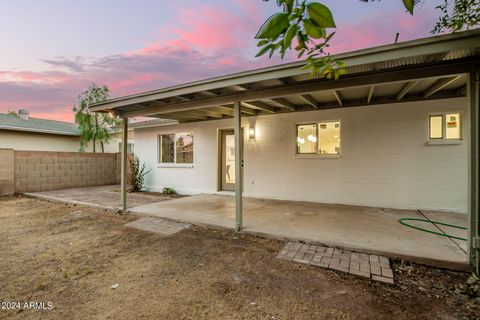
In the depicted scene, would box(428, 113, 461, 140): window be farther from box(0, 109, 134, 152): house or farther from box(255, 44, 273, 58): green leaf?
box(0, 109, 134, 152): house

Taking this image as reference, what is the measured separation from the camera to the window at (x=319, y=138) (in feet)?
20.4

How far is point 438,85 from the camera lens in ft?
14.0

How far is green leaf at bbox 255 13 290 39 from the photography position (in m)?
0.82

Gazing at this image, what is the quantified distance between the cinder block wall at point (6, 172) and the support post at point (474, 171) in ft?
40.0

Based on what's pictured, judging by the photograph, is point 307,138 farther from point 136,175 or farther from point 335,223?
point 136,175

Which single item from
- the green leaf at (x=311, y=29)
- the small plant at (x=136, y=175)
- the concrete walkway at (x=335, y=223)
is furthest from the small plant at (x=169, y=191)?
the green leaf at (x=311, y=29)

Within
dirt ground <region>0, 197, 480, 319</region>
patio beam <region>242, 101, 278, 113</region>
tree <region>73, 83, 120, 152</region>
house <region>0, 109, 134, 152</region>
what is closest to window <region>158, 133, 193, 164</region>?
house <region>0, 109, 134, 152</region>

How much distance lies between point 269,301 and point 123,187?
16.1 ft

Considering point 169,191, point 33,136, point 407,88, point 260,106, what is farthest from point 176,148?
point 33,136

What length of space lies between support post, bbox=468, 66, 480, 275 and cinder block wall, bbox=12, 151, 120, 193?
12166mm

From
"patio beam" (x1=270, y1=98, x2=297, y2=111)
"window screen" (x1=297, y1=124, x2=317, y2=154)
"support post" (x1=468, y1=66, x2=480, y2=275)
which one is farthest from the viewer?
"window screen" (x1=297, y1=124, x2=317, y2=154)

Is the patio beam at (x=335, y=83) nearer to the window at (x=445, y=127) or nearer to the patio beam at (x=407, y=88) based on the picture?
the patio beam at (x=407, y=88)

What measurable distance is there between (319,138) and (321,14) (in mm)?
5889

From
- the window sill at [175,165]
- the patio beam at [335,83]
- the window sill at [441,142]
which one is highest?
the patio beam at [335,83]
